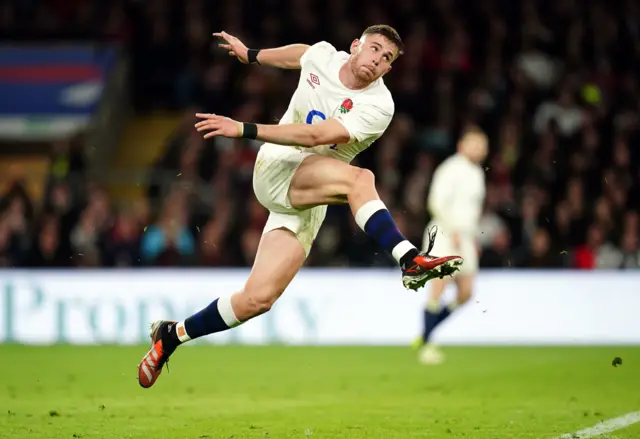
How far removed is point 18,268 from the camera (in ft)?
47.4

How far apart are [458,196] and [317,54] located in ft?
15.0

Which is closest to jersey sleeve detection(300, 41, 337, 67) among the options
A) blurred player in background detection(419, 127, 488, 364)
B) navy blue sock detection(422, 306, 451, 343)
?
blurred player in background detection(419, 127, 488, 364)

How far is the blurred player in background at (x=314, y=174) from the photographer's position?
6957 millimetres

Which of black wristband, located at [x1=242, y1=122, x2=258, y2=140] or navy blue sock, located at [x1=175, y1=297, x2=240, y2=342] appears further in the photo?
navy blue sock, located at [x1=175, y1=297, x2=240, y2=342]

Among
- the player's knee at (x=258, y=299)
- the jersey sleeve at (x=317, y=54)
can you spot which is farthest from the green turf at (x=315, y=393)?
the jersey sleeve at (x=317, y=54)

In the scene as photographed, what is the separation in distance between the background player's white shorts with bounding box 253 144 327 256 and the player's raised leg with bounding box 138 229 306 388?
0.22 feet

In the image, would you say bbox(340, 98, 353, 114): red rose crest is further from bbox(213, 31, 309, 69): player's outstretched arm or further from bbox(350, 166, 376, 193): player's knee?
bbox(213, 31, 309, 69): player's outstretched arm

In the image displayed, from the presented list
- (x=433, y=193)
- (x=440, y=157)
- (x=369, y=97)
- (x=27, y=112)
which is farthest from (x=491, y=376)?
(x=27, y=112)

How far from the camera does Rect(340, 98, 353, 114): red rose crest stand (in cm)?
727

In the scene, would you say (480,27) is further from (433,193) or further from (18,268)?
(18,268)

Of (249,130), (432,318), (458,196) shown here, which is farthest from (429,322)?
(249,130)

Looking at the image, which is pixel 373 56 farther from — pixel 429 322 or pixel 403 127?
pixel 403 127

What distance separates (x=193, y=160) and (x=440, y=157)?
3.29 metres

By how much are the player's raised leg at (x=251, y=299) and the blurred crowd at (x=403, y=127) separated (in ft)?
21.5
